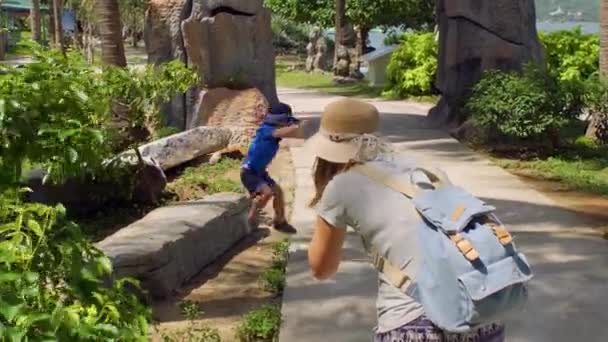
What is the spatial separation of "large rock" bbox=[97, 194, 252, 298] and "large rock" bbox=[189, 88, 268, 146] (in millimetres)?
4345

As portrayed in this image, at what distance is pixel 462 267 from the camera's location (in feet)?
9.05

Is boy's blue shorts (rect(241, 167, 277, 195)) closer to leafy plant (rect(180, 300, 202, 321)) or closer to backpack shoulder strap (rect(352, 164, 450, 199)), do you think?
leafy plant (rect(180, 300, 202, 321))

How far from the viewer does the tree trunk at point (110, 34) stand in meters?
11.5

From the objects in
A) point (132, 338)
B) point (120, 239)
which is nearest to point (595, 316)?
point (120, 239)

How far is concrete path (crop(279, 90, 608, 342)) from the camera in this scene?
5.35 meters

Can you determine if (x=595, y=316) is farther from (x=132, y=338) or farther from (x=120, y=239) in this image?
(x=132, y=338)

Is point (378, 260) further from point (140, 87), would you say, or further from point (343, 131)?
point (140, 87)

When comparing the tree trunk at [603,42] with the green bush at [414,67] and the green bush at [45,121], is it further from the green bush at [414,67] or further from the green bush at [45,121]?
the green bush at [45,121]

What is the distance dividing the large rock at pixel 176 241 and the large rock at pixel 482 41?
6.71 m

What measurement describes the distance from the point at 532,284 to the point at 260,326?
1.93 metres

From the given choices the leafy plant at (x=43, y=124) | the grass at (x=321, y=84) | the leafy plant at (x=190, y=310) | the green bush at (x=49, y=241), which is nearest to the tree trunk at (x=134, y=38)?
the grass at (x=321, y=84)

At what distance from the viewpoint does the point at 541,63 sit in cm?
→ 1374

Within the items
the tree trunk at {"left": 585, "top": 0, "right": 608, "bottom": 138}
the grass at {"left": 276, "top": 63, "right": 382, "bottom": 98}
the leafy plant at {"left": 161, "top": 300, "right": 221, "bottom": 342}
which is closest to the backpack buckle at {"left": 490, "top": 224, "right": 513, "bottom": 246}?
the leafy plant at {"left": 161, "top": 300, "right": 221, "bottom": 342}

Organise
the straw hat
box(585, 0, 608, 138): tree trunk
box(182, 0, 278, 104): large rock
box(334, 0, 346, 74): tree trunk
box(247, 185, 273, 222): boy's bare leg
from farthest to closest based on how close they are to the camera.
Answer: box(334, 0, 346, 74): tree trunk < box(182, 0, 278, 104): large rock < box(585, 0, 608, 138): tree trunk < box(247, 185, 273, 222): boy's bare leg < the straw hat
